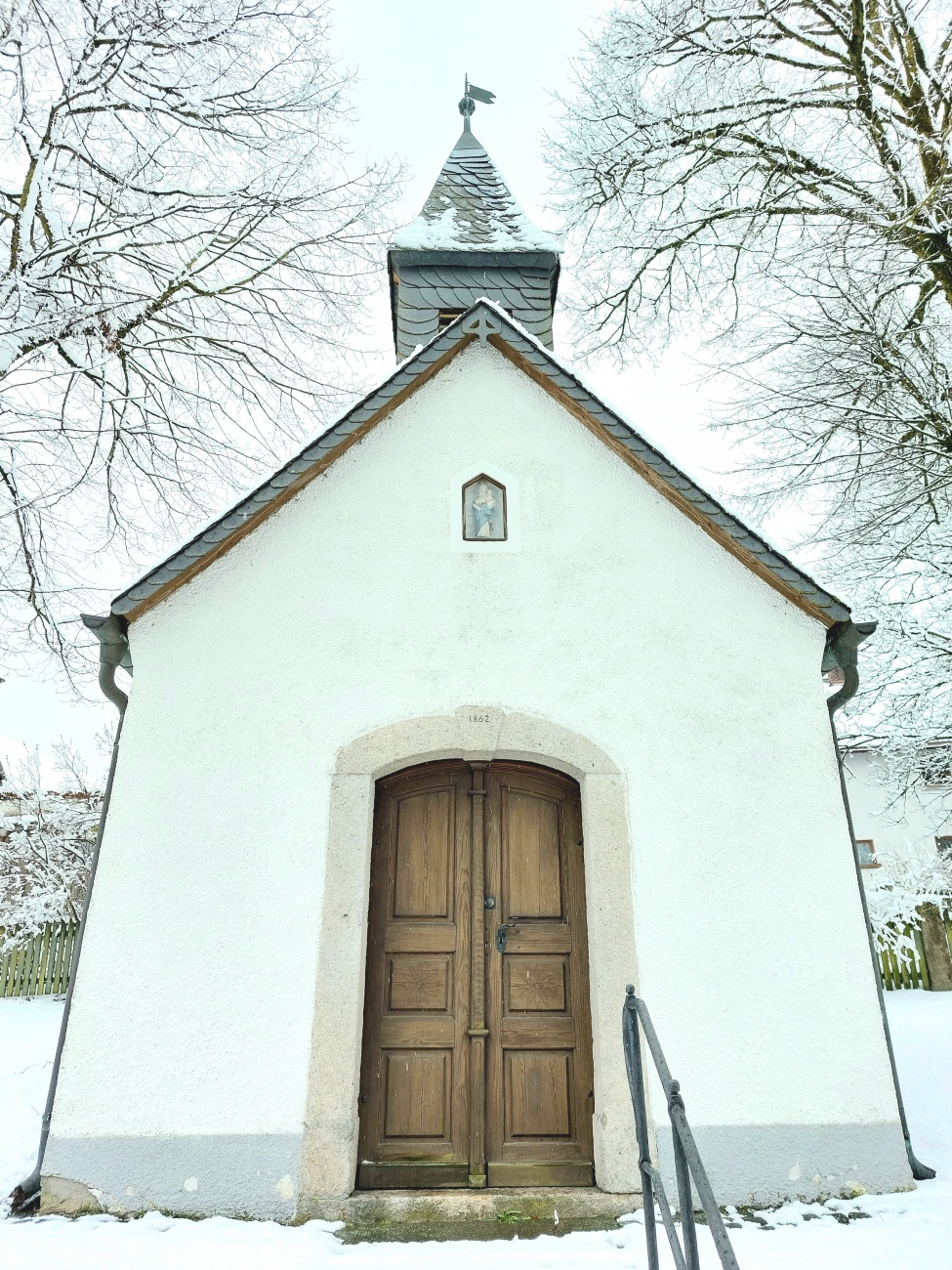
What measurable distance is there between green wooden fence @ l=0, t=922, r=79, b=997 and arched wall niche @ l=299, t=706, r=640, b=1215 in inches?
306

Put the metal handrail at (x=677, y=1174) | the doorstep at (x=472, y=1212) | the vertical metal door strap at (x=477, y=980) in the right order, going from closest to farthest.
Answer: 1. the metal handrail at (x=677, y=1174)
2. the doorstep at (x=472, y=1212)
3. the vertical metal door strap at (x=477, y=980)

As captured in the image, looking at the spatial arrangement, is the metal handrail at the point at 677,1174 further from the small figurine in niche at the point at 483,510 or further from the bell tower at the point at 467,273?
the bell tower at the point at 467,273

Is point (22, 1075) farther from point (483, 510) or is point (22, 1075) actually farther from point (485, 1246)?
point (483, 510)

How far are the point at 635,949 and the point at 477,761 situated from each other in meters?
1.40

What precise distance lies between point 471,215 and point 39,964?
33.9 ft

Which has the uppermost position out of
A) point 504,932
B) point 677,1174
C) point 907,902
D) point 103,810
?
point 907,902

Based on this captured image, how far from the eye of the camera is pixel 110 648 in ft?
16.8

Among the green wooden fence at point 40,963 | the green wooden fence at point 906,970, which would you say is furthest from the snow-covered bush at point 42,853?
the green wooden fence at point 906,970

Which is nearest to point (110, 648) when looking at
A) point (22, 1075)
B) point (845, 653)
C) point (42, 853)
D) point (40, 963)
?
point (22, 1075)

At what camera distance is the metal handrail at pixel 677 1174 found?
81.4 inches

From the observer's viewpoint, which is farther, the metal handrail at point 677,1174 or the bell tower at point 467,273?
the bell tower at point 467,273

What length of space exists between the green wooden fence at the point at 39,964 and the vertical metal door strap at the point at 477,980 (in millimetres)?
7921

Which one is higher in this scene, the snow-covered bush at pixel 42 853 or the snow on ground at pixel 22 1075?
the snow-covered bush at pixel 42 853

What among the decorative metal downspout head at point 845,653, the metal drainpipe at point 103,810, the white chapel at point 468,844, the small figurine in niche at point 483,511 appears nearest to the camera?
the metal drainpipe at point 103,810
